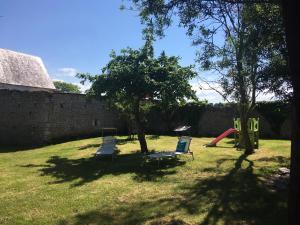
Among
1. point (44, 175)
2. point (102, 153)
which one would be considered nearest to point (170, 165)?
point (102, 153)

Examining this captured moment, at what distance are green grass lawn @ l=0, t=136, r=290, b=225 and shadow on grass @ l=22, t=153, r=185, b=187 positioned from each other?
0.03 metres

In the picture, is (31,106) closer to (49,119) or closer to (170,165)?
(49,119)

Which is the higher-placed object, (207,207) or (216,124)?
(216,124)

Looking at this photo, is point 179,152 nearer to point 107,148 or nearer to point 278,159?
A: point 107,148

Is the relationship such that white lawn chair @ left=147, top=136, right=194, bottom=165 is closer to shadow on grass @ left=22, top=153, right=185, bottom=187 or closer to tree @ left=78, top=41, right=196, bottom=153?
shadow on grass @ left=22, top=153, right=185, bottom=187

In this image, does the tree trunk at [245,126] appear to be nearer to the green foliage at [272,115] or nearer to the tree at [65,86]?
the green foliage at [272,115]

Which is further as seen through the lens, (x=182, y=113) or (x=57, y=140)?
(x=182, y=113)

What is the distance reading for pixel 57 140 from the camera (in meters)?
20.8

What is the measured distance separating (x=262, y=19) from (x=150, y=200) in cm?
642

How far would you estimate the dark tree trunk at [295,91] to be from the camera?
5.15 metres

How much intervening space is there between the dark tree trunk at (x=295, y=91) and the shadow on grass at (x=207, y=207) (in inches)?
39.8

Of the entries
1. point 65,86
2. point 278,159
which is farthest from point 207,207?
point 65,86

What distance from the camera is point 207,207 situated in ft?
23.3

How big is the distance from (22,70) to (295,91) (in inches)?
1281
